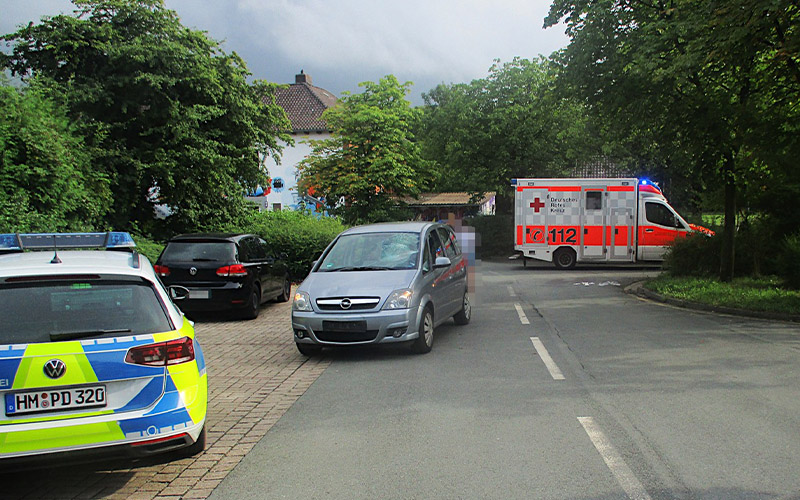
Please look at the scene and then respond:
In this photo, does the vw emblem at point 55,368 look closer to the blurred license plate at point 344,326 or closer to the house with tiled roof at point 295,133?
the blurred license plate at point 344,326

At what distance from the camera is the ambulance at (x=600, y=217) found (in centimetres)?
2609

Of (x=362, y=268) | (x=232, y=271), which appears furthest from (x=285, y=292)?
(x=362, y=268)

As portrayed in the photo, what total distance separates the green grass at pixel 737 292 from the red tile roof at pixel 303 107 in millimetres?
39538

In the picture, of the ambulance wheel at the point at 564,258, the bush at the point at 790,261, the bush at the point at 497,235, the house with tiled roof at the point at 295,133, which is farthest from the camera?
the house with tiled roof at the point at 295,133

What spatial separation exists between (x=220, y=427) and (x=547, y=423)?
9.18 ft

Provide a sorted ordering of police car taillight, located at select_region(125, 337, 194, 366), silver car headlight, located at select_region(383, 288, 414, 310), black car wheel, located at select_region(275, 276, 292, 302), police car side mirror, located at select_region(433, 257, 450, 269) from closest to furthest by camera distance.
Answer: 1. police car taillight, located at select_region(125, 337, 194, 366)
2. silver car headlight, located at select_region(383, 288, 414, 310)
3. police car side mirror, located at select_region(433, 257, 450, 269)
4. black car wheel, located at select_region(275, 276, 292, 302)

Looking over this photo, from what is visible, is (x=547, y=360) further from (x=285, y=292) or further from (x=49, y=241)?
(x=285, y=292)

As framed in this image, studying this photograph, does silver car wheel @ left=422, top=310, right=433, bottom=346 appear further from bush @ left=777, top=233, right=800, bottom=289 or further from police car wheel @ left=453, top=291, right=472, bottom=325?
bush @ left=777, top=233, right=800, bottom=289

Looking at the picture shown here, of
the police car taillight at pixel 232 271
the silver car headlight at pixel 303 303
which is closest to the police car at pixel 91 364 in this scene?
the silver car headlight at pixel 303 303

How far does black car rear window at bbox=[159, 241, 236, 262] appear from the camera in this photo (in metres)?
12.7

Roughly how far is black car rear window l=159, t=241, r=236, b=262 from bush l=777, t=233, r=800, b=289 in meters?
11.8

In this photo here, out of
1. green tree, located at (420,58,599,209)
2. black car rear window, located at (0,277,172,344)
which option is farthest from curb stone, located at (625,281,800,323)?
green tree, located at (420,58,599,209)

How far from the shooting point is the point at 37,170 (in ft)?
43.1

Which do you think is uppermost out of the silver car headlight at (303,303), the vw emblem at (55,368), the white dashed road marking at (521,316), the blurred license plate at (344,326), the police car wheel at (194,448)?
the vw emblem at (55,368)
